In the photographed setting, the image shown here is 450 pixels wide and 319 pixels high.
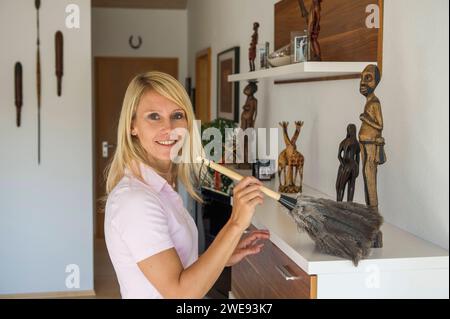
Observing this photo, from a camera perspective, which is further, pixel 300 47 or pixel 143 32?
pixel 143 32

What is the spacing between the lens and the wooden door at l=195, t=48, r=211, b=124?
17.4ft

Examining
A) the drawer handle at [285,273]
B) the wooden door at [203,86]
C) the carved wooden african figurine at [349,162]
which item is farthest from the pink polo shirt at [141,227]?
the wooden door at [203,86]

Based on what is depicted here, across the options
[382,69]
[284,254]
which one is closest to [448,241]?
[284,254]

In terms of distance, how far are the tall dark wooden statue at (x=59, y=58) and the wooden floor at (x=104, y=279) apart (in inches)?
62.5

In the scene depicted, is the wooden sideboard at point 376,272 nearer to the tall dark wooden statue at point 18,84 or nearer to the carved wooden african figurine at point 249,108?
the carved wooden african figurine at point 249,108

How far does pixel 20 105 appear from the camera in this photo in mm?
4211

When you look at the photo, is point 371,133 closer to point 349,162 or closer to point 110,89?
point 349,162

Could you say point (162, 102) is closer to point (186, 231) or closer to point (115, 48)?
point (186, 231)

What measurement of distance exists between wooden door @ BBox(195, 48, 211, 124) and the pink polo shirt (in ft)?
12.1

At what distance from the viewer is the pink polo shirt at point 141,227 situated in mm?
1436

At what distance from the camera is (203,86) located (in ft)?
18.7

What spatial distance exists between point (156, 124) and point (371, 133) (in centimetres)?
61

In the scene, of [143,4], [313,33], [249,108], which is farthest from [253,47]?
[143,4]
